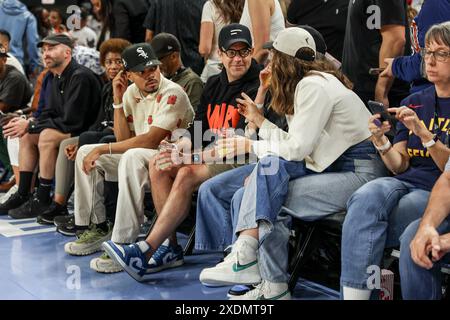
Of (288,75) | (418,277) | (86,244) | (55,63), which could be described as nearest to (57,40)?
(55,63)

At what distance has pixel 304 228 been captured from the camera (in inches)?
122

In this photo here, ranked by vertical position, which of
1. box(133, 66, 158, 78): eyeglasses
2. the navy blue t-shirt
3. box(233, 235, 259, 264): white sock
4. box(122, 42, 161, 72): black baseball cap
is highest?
box(122, 42, 161, 72): black baseball cap

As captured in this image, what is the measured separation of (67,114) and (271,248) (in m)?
2.39

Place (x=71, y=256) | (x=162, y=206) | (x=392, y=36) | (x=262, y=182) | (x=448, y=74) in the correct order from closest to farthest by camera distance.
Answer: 1. (x=448, y=74)
2. (x=262, y=182)
3. (x=392, y=36)
4. (x=162, y=206)
5. (x=71, y=256)

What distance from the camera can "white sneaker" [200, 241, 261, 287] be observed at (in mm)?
2855

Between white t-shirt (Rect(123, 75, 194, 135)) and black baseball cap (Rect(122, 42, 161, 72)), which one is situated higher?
black baseball cap (Rect(122, 42, 161, 72))

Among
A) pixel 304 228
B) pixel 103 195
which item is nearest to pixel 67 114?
pixel 103 195

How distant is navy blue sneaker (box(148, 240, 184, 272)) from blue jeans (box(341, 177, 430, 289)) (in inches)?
51.1

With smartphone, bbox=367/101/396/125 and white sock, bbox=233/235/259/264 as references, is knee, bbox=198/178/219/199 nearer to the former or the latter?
white sock, bbox=233/235/259/264

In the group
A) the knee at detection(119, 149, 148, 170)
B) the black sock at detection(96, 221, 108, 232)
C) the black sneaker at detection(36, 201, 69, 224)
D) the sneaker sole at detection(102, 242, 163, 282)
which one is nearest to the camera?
the sneaker sole at detection(102, 242, 163, 282)

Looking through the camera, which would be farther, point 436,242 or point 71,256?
point 71,256

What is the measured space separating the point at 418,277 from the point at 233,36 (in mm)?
1767

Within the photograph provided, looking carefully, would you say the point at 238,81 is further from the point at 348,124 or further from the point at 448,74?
the point at 448,74

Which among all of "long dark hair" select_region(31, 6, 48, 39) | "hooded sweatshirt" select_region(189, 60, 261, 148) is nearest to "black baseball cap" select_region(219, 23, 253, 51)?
"hooded sweatshirt" select_region(189, 60, 261, 148)
